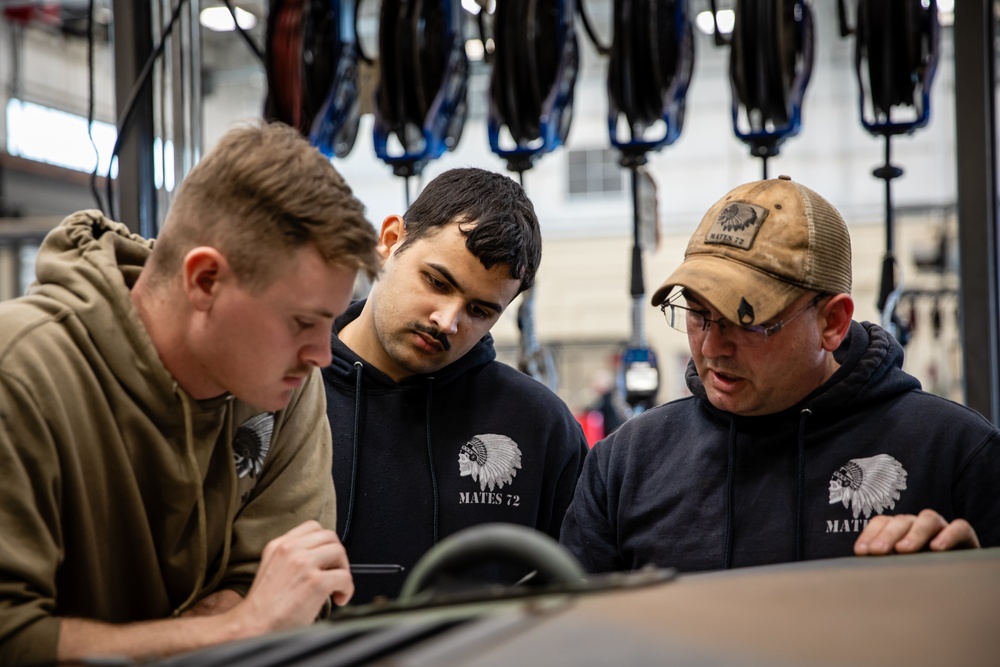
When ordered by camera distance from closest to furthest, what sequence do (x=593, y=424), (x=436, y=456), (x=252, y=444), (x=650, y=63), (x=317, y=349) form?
(x=317, y=349) < (x=252, y=444) < (x=436, y=456) < (x=650, y=63) < (x=593, y=424)

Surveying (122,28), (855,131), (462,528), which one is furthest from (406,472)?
(855,131)

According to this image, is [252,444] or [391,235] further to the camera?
[391,235]

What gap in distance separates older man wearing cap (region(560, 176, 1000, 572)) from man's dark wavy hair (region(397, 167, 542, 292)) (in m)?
0.34

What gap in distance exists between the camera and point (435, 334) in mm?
1976

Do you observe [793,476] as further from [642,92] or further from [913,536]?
[642,92]

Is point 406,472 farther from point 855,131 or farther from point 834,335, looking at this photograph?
point 855,131

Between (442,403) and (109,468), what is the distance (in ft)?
2.90

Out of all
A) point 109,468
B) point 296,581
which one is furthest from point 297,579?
point 109,468

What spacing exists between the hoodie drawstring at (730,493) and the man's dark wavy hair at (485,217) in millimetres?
519

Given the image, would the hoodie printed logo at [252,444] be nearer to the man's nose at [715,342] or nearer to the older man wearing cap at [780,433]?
the older man wearing cap at [780,433]

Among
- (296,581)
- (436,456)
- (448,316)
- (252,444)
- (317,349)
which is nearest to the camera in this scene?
(296,581)

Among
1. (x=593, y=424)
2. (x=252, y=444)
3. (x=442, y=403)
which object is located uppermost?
(x=252, y=444)

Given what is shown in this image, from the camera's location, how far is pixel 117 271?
138cm

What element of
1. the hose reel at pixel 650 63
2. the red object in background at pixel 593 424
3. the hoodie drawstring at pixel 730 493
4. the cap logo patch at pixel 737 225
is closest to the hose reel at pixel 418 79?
the hose reel at pixel 650 63
